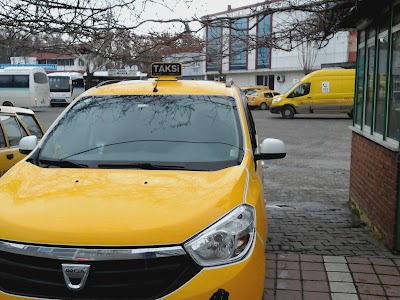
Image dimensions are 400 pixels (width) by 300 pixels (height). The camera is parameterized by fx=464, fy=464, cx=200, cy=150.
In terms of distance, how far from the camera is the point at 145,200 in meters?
2.69

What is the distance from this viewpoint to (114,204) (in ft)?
8.68

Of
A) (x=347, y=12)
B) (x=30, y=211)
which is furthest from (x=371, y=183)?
(x=30, y=211)

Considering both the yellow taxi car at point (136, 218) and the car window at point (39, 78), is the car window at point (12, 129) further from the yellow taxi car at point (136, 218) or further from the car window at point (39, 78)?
the car window at point (39, 78)

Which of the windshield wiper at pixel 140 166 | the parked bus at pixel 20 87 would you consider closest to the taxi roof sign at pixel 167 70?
the windshield wiper at pixel 140 166

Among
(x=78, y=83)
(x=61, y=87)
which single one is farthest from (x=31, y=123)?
(x=78, y=83)

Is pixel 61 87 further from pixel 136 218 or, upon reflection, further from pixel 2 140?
pixel 136 218

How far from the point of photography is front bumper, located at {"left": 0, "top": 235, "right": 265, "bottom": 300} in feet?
7.79

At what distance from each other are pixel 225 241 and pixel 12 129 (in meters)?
5.15

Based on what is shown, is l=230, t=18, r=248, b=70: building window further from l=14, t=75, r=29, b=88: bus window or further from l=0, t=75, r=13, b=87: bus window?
l=0, t=75, r=13, b=87: bus window

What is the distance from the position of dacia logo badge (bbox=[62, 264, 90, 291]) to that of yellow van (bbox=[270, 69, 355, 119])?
25.6 m

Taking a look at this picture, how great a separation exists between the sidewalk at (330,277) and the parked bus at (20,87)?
3153 centimetres

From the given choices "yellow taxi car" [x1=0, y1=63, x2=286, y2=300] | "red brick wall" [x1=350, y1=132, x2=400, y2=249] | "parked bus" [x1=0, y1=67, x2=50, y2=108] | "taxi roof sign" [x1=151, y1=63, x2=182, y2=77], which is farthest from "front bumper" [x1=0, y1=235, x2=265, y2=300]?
"parked bus" [x1=0, y1=67, x2=50, y2=108]

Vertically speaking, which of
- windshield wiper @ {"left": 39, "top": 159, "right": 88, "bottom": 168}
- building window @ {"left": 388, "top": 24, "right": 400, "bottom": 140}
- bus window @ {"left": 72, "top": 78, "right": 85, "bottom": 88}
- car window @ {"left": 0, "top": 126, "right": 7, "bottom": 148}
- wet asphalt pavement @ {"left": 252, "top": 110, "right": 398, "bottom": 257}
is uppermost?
bus window @ {"left": 72, "top": 78, "right": 85, "bottom": 88}

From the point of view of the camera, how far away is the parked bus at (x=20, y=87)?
33094 millimetres
